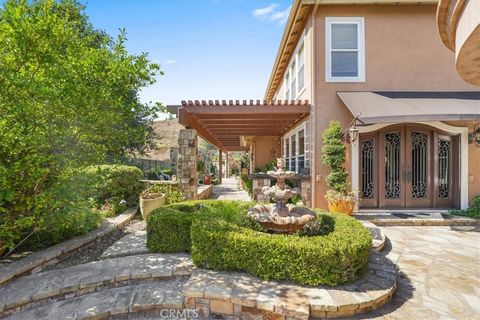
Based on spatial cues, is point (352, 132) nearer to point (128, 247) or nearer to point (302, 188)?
point (302, 188)

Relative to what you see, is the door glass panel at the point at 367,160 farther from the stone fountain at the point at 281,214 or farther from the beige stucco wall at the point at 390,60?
the stone fountain at the point at 281,214

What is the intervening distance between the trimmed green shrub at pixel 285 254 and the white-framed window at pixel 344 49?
639cm

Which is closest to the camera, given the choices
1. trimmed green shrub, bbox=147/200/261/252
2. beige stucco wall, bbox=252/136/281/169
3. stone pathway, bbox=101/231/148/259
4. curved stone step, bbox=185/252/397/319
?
curved stone step, bbox=185/252/397/319

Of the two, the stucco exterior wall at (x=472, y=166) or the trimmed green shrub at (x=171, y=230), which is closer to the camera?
the trimmed green shrub at (x=171, y=230)

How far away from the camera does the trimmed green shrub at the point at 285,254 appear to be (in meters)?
3.98

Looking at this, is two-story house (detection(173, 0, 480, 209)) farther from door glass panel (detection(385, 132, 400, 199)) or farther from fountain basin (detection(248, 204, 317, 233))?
fountain basin (detection(248, 204, 317, 233))

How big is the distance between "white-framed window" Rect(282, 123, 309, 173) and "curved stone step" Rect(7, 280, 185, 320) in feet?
22.9

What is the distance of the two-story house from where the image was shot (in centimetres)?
891

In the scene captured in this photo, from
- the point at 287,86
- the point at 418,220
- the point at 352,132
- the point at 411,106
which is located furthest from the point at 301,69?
the point at 418,220

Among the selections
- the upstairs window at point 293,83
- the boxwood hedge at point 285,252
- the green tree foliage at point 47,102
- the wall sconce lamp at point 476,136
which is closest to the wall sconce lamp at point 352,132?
the boxwood hedge at point 285,252

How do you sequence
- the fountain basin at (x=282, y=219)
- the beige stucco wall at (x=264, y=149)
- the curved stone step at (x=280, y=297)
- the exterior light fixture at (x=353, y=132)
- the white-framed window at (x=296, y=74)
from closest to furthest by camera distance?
the curved stone step at (x=280, y=297) → the fountain basin at (x=282, y=219) → the exterior light fixture at (x=353, y=132) → the white-framed window at (x=296, y=74) → the beige stucco wall at (x=264, y=149)

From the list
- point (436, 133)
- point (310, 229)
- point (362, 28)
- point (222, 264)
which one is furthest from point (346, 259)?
point (362, 28)

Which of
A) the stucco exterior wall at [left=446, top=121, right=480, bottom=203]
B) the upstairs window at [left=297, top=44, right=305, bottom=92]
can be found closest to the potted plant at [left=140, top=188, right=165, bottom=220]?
the upstairs window at [left=297, top=44, right=305, bottom=92]

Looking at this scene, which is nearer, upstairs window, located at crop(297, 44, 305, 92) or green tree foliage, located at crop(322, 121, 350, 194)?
green tree foliage, located at crop(322, 121, 350, 194)
